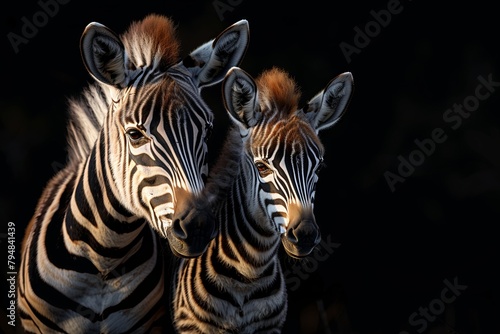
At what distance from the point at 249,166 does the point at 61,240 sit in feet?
4.90

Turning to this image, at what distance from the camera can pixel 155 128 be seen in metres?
5.07

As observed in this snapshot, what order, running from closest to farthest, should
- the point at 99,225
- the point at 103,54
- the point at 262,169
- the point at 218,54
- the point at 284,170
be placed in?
Result: the point at 103,54, the point at 99,225, the point at 218,54, the point at 284,170, the point at 262,169

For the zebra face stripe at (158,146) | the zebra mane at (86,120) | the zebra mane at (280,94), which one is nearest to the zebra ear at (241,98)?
the zebra mane at (280,94)

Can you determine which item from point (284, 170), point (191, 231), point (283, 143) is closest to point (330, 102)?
point (283, 143)

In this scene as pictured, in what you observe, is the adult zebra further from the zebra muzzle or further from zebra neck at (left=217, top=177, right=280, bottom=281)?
the zebra muzzle

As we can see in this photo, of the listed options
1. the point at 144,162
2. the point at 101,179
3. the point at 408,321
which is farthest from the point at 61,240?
the point at 408,321

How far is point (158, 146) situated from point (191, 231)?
636mm

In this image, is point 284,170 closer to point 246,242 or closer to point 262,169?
point 262,169

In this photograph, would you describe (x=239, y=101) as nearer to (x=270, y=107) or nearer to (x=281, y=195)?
(x=270, y=107)

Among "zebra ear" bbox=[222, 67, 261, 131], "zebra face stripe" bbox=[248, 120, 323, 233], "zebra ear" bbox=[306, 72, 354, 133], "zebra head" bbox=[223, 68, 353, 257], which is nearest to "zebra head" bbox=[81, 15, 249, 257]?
"zebra ear" bbox=[222, 67, 261, 131]

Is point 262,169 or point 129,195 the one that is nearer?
point 129,195

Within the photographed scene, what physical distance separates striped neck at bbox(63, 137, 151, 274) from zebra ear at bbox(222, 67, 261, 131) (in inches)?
41.8

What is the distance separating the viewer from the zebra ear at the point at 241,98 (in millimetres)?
5832

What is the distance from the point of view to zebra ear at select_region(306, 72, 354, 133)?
6.31 m
